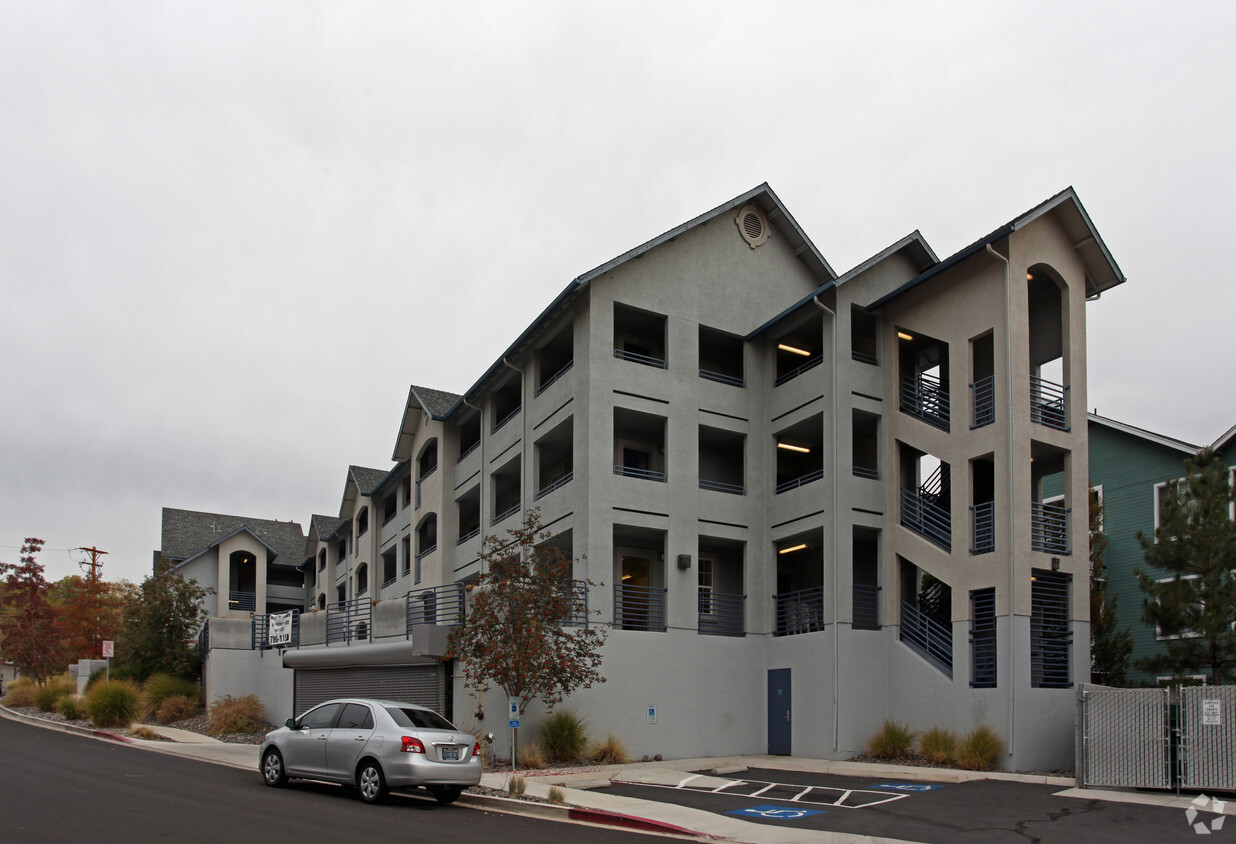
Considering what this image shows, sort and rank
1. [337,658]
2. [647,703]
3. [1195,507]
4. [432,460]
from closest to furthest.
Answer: [1195,507]
[647,703]
[337,658]
[432,460]

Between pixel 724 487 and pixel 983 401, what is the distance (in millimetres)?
7464

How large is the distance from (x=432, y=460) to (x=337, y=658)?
15.4 m

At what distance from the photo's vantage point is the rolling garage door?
966 inches

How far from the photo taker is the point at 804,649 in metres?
25.7

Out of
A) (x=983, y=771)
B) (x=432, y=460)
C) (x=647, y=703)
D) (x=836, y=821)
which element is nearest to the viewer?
(x=836, y=821)

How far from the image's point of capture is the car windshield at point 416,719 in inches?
638

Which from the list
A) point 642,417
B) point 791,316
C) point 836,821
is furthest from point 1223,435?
point 836,821

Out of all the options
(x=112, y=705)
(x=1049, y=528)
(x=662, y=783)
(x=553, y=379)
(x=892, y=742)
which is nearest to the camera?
(x=662, y=783)

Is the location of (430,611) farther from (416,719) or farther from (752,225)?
(752,225)

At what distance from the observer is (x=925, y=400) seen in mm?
26719

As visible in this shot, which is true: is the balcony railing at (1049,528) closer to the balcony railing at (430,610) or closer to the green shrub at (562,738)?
the green shrub at (562,738)

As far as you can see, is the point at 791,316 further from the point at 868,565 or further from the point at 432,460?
the point at 432,460

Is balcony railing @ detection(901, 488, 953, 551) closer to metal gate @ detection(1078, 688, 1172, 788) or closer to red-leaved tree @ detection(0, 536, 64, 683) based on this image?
metal gate @ detection(1078, 688, 1172, 788)

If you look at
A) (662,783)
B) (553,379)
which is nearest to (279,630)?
(553,379)
